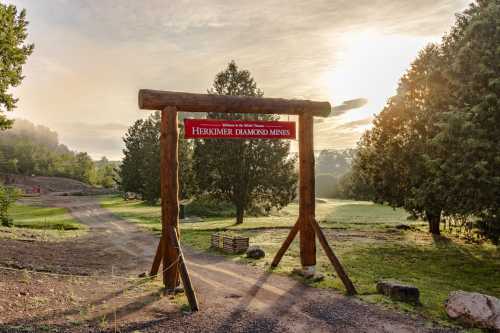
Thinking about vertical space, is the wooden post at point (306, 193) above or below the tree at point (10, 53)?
below

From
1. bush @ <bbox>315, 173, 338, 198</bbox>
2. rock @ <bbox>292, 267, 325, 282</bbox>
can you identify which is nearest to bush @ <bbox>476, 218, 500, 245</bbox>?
rock @ <bbox>292, 267, 325, 282</bbox>

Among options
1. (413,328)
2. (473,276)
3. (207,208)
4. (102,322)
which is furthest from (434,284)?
(207,208)

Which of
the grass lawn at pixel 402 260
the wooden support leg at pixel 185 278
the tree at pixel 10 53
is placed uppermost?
the tree at pixel 10 53

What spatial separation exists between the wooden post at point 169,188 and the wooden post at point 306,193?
3926mm

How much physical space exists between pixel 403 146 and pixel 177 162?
16398mm

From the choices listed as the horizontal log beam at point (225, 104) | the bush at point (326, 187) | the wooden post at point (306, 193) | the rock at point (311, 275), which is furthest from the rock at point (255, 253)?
the bush at point (326, 187)

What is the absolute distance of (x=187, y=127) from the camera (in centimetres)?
1014

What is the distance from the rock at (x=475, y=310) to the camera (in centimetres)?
773

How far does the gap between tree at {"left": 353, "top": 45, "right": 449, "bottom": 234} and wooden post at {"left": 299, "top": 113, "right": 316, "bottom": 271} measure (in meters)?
10.0

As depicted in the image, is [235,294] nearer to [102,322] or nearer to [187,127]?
[102,322]

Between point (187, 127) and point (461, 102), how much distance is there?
11412 millimetres

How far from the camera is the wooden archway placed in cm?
961

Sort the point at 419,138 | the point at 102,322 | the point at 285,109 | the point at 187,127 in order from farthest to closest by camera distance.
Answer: the point at 419,138 → the point at 285,109 → the point at 187,127 → the point at 102,322

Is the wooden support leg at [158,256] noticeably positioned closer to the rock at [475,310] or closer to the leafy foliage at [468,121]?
the rock at [475,310]
